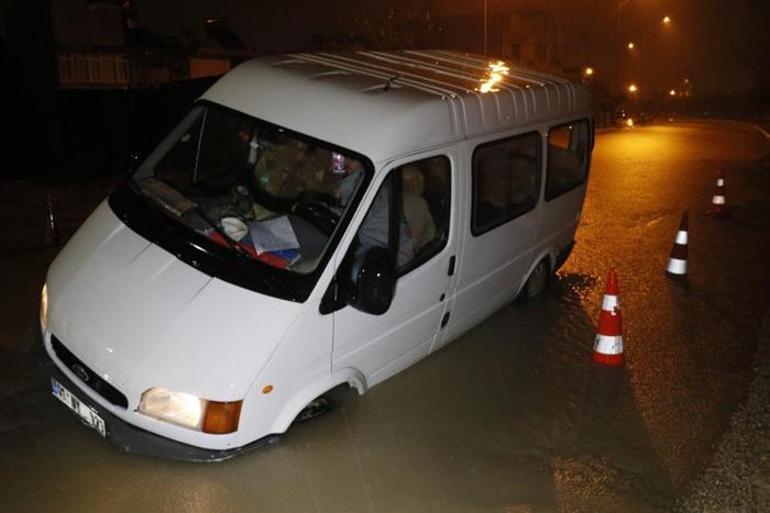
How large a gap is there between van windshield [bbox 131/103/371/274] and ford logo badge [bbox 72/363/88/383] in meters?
1.00

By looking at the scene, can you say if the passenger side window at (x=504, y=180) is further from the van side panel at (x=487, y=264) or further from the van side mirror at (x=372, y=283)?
the van side mirror at (x=372, y=283)

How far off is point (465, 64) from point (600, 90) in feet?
118

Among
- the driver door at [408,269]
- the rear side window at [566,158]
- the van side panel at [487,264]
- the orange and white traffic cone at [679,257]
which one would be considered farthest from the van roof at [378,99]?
the orange and white traffic cone at [679,257]

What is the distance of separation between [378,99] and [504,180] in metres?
1.58

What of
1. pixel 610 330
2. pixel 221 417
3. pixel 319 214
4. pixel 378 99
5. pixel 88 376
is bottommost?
pixel 610 330

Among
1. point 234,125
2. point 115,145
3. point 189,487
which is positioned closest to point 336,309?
point 189,487

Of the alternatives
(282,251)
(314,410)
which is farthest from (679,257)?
(282,251)

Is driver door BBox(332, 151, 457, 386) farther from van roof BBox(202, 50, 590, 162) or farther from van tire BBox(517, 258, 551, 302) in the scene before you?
van tire BBox(517, 258, 551, 302)

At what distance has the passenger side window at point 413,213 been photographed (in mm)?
4336

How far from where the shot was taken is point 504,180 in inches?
223

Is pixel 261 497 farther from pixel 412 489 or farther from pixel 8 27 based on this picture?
pixel 8 27

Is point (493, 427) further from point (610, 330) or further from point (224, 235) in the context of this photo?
point (224, 235)

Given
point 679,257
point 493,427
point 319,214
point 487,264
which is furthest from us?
point 679,257

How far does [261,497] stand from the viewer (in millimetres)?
3836
